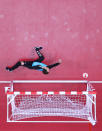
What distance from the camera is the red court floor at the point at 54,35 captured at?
292 centimetres

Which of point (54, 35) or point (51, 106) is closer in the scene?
point (51, 106)

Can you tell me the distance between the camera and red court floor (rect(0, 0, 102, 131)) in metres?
2.92

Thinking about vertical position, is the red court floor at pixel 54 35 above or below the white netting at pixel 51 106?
above

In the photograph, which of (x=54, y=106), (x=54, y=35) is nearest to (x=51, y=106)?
(x=54, y=106)

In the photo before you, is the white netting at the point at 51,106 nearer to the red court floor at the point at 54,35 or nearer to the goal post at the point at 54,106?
the goal post at the point at 54,106

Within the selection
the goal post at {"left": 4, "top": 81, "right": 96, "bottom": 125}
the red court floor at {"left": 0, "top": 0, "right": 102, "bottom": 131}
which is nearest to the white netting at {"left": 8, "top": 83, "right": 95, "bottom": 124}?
the goal post at {"left": 4, "top": 81, "right": 96, "bottom": 125}

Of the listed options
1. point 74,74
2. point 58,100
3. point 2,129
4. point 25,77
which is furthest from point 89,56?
point 2,129

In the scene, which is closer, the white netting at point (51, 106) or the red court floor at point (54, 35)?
the white netting at point (51, 106)

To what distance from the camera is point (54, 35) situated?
296cm

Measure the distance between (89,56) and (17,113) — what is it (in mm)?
1437

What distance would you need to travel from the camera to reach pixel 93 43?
2.97 m

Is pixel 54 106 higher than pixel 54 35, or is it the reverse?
pixel 54 35

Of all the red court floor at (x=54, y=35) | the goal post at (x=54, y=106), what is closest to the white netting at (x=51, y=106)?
the goal post at (x=54, y=106)

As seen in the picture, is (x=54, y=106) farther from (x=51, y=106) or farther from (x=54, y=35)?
(x=54, y=35)
